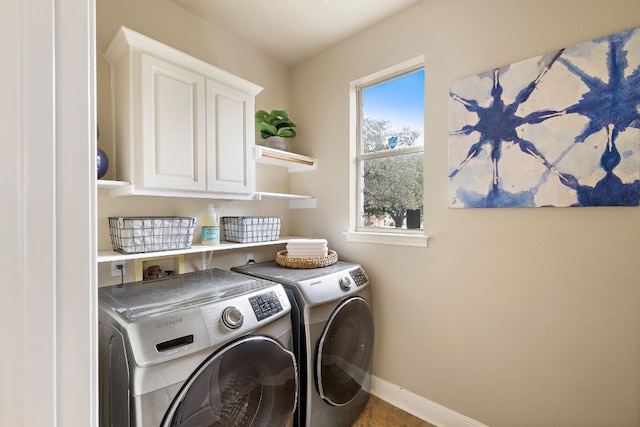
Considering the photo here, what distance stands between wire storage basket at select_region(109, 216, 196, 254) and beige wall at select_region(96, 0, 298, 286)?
7.1 inches

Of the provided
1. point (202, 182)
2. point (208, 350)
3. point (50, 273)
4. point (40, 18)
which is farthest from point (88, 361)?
point (202, 182)

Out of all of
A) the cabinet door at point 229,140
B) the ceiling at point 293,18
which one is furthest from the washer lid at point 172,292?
the ceiling at point 293,18

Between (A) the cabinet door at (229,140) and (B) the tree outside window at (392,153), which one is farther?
(B) the tree outside window at (392,153)

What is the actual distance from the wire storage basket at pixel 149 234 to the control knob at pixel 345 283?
0.89 m

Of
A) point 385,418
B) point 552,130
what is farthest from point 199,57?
point 385,418

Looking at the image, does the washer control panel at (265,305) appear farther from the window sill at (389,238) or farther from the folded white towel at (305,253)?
the window sill at (389,238)

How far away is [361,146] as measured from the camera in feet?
7.30

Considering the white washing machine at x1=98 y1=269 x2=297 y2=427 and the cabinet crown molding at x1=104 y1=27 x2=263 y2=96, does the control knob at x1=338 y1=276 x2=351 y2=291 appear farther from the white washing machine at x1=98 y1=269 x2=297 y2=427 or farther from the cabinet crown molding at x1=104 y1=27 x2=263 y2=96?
the cabinet crown molding at x1=104 y1=27 x2=263 y2=96

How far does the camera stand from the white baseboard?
168 cm

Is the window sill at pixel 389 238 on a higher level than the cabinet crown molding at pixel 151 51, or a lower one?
lower

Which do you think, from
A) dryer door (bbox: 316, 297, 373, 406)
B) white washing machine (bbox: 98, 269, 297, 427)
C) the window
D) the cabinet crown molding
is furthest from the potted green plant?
dryer door (bbox: 316, 297, 373, 406)

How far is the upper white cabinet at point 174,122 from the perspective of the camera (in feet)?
4.68

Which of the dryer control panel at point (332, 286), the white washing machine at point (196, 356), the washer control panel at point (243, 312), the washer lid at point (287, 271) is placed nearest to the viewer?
the white washing machine at point (196, 356)

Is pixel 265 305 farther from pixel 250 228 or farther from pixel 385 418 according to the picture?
pixel 385 418
